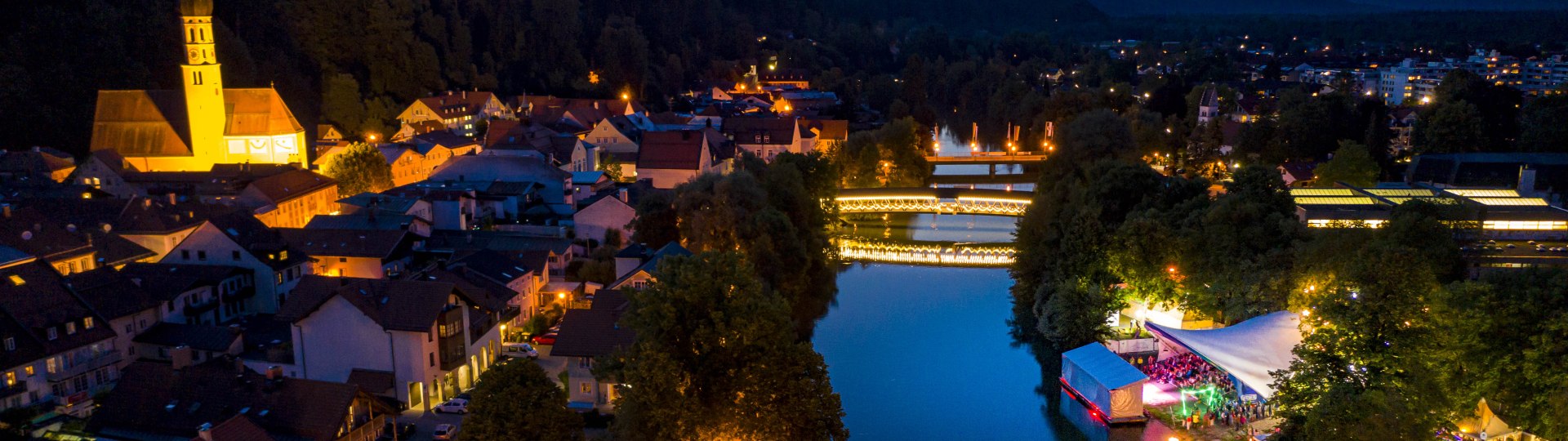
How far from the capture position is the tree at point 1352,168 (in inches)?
1163

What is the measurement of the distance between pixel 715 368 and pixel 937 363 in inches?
331

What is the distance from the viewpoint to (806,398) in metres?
11.4

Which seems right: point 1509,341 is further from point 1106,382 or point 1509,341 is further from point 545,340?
point 545,340

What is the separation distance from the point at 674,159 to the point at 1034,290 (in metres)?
14.7

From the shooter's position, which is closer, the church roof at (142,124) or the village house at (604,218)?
the village house at (604,218)

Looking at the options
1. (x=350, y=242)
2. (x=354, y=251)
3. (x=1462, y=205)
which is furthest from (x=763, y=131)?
(x=1462, y=205)

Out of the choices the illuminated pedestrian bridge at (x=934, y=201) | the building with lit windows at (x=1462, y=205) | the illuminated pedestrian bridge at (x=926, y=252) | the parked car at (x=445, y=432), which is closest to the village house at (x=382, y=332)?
the parked car at (x=445, y=432)

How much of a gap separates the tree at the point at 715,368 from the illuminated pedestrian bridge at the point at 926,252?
1563 centimetres

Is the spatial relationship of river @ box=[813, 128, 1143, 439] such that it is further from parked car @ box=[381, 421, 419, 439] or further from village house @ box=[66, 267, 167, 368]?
village house @ box=[66, 267, 167, 368]

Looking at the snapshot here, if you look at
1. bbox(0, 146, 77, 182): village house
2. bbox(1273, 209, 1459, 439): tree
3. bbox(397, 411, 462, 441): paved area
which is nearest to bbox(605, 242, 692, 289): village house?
bbox(397, 411, 462, 441): paved area

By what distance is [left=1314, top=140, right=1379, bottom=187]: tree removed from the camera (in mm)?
29547

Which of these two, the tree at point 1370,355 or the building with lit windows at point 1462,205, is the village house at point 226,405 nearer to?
the tree at point 1370,355

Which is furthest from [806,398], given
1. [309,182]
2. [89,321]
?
[309,182]

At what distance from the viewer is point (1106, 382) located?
50.2 ft
